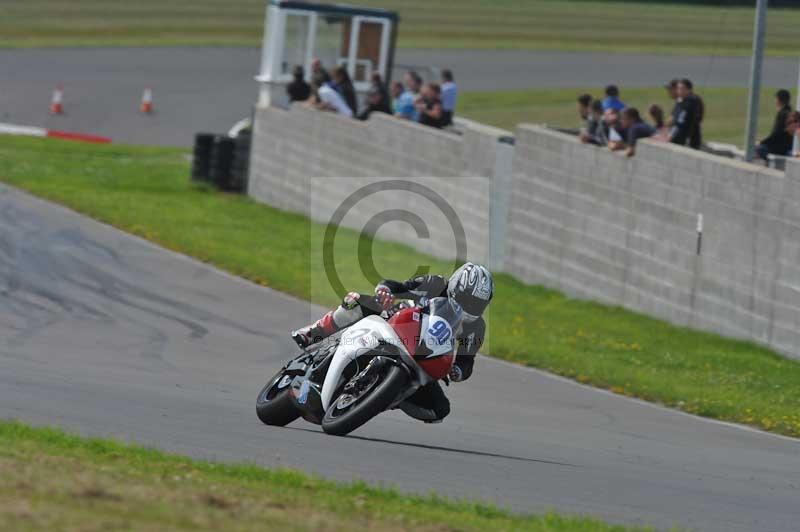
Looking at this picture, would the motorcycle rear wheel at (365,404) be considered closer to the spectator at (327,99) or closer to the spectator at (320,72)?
the spectator at (327,99)

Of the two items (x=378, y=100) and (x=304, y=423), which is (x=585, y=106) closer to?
(x=378, y=100)

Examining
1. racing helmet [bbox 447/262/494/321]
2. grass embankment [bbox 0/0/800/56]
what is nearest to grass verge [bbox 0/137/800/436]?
racing helmet [bbox 447/262/494/321]

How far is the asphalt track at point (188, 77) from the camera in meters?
36.2

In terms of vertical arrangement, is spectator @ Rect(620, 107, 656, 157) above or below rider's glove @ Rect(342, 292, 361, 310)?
above

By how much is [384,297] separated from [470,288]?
58 cm

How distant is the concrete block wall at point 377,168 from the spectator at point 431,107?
353 mm

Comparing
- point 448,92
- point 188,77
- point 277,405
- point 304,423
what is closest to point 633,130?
point 448,92

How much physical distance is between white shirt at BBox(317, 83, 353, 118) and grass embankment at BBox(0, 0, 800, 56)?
22.3 meters

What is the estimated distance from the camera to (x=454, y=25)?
177 ft

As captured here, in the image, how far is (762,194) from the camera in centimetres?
1666

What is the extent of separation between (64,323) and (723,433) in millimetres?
7009

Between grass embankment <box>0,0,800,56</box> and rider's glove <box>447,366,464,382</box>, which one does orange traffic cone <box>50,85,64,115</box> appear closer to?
grass embankment <box>0,0,800,56</box>

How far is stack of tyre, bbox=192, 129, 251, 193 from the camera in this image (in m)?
27.5

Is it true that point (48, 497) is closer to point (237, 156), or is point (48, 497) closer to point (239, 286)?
point (239, 286)
